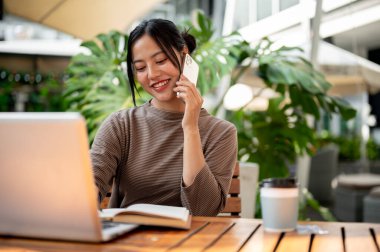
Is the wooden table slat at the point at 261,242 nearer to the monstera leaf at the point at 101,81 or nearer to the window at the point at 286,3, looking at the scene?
the monstera leaf at the point at 101,81

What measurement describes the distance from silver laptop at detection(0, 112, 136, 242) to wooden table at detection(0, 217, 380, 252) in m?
0.03

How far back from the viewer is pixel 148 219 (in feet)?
4.49

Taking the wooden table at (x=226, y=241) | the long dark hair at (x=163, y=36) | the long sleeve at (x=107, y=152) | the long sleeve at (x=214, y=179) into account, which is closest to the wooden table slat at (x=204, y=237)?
the wooden table at (x=226, y=241)

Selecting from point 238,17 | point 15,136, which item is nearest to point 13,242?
point 15,136

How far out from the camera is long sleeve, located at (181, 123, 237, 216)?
1.76 metres

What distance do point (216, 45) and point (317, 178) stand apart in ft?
15.1

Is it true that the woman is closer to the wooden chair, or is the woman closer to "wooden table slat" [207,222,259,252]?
the wooden chair

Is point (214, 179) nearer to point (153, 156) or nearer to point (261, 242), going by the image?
point (153, 156)

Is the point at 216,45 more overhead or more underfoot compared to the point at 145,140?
more overhead

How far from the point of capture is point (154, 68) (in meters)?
1.92

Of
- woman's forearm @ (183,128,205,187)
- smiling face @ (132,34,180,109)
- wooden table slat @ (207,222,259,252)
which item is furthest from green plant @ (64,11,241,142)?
wooden table slat @ (207,222,259,252)

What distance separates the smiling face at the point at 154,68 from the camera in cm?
192

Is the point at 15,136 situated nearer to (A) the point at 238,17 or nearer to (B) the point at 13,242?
(B) the point at 13,242

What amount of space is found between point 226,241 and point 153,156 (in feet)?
2.41
